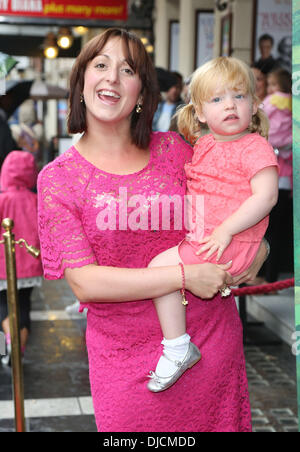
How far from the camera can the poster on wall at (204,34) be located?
13555mm

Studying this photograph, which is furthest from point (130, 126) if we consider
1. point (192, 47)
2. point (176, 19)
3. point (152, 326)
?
point (176, 19)

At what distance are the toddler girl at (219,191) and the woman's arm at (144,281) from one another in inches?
2.5

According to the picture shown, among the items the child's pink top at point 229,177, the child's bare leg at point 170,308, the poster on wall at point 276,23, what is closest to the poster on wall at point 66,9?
the poster on wall at point 276,23

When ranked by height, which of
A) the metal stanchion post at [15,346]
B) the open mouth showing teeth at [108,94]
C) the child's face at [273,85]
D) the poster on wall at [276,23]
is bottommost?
the metal stanchion post at [15,346]

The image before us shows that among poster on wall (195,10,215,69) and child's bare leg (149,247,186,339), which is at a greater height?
poster on wall (195,10,215,69)

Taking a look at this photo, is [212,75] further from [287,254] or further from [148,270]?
[287,254]

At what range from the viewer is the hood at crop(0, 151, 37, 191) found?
6.11m

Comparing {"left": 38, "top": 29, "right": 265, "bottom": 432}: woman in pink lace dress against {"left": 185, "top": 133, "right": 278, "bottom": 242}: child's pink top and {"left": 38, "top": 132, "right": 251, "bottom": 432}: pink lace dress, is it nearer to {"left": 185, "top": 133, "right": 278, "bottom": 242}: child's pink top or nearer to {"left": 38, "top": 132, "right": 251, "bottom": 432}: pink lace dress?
A: {"left": 38, "top": 132, "right": 251, "bottom": 432}: pink lace dress

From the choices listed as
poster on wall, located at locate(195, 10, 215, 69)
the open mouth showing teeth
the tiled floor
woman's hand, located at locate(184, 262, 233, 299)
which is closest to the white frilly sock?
woman's hand, located at locate(184, 262, 233, 299)

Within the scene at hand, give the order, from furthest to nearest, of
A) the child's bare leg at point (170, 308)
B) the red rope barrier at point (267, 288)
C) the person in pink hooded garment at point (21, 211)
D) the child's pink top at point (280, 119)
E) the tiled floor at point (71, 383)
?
the child's pink top at point (280, 119), the person in pink hooded garment at point (21, 211), the tiled floor at point (71, 383), the red rope barrier at point (267, 288), the child's bare leg at point (170, 308)

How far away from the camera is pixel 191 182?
2.70 m

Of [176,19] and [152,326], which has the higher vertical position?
[176,19]

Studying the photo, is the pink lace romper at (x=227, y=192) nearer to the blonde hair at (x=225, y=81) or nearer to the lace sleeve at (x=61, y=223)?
→ the blonde hair at (x=225, y=81)

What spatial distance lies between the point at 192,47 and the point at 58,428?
10190 millimetres
